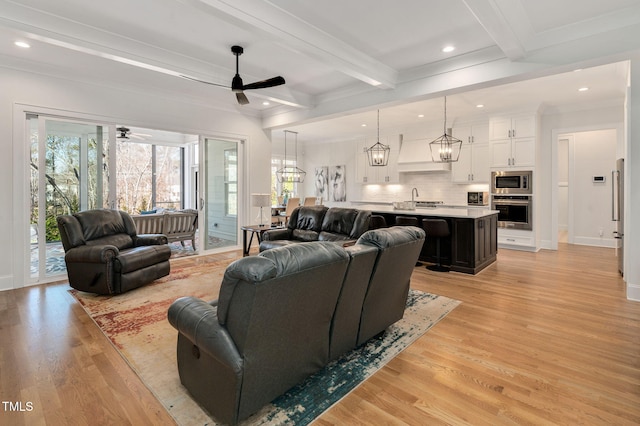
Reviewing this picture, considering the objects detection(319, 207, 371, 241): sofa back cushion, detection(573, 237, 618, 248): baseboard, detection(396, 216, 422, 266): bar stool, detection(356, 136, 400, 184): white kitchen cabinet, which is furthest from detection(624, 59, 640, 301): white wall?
detection(356, 136, 400, 184): white kitchen cabinet

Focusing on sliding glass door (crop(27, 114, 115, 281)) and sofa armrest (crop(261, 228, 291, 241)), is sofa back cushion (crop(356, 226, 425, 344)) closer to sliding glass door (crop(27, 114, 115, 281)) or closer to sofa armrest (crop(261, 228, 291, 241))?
sofa armrest (crop(261, 228, 291, 241))

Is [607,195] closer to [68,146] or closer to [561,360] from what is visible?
[561,360]

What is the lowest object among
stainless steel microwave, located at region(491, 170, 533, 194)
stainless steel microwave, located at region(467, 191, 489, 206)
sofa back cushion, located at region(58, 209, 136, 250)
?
sofa back cushion, located at region(58, 209, 136, 250)

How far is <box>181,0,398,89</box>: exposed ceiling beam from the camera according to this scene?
9.59 ft

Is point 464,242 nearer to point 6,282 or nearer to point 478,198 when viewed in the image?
point 478,198

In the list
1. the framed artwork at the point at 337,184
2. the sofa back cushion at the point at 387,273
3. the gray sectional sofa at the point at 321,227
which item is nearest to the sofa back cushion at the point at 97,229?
the gray sectional sofa at the point at 321,227

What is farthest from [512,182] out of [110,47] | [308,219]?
[110,47]

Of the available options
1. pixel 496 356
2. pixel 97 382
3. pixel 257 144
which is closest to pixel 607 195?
pixel 496 356

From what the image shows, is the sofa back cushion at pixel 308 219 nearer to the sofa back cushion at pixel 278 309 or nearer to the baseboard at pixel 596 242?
the sofa back cushion at pixel 278 309

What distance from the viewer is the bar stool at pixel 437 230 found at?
200 inches

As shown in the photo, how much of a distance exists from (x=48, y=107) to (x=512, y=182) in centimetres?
804

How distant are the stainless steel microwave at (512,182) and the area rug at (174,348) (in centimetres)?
415

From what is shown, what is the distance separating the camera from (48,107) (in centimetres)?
457

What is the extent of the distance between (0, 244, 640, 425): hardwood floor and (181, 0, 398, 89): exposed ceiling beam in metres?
2.95
